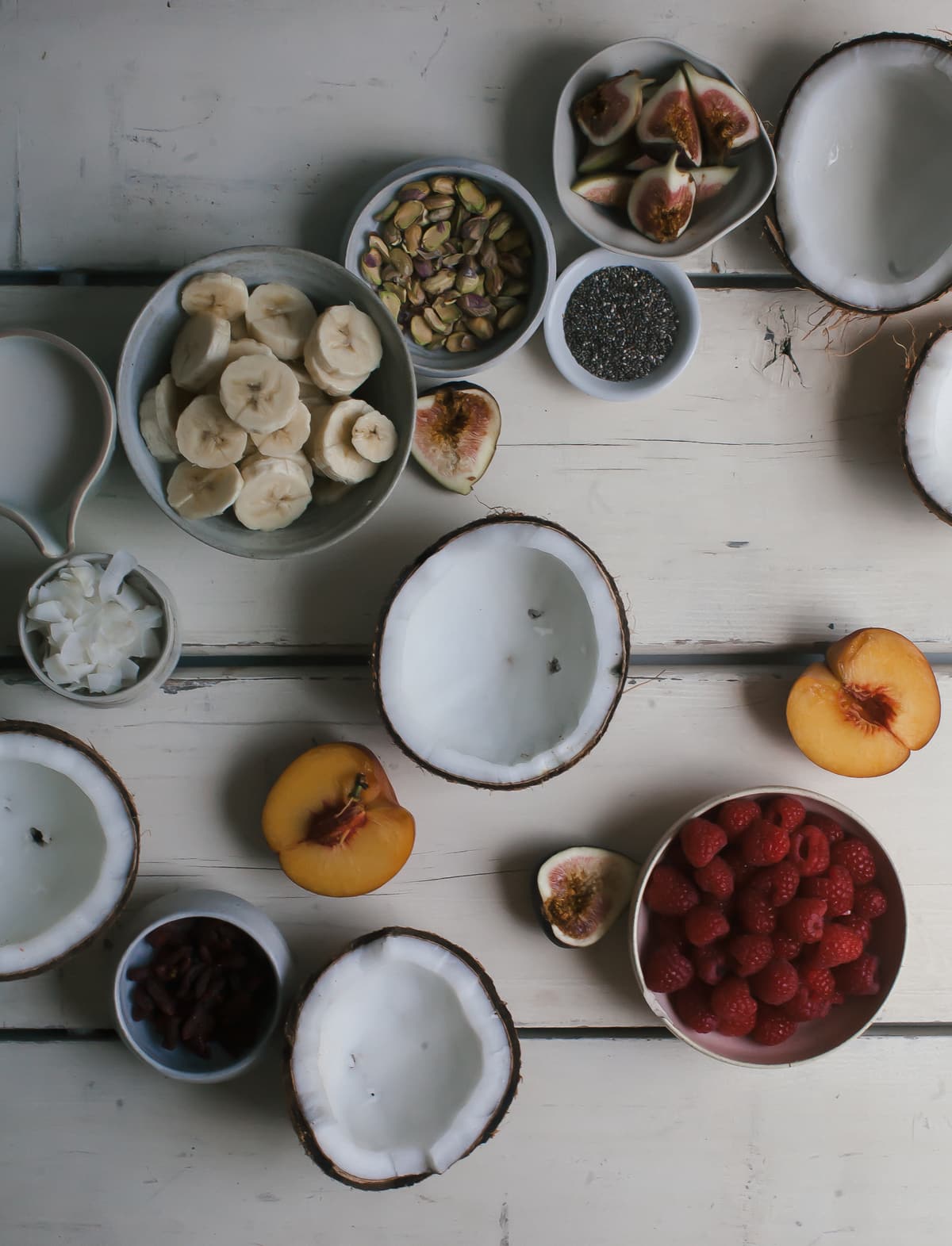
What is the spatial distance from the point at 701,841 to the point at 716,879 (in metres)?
0.04

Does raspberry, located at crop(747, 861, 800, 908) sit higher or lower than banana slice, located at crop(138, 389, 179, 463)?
lower

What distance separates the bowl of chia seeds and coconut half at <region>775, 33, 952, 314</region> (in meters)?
0.12

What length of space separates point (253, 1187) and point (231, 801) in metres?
0.40

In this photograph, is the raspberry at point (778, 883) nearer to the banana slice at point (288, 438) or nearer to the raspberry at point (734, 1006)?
the raspberry at point (734, 1006)

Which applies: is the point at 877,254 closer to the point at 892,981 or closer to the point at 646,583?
the point at 646,583

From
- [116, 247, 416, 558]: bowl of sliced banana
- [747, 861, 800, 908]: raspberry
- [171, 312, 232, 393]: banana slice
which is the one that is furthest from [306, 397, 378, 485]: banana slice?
[747, 861, 800, 908]: raspberry

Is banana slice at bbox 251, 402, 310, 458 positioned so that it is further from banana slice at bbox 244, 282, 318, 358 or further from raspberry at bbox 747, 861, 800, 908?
raspberry at bbox 747, 861, 800, 908

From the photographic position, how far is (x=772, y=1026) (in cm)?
87

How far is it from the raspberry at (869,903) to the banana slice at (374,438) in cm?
63

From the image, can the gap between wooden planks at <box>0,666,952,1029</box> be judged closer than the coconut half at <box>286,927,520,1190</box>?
No

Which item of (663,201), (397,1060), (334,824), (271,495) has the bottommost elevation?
(397,1060)

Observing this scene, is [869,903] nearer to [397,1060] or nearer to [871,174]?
[397,1060]

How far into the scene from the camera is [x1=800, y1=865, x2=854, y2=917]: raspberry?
34.0 inches

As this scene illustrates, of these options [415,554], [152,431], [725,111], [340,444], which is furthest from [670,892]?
[725,111]
